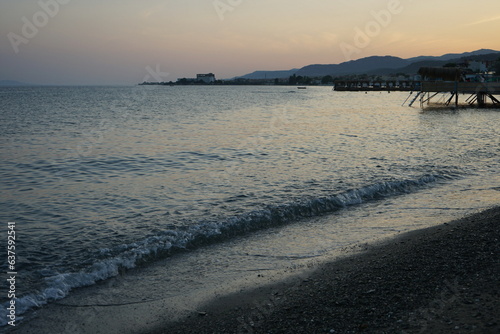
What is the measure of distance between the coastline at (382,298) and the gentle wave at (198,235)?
7.67 feet

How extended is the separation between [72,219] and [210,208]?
11.9 feet

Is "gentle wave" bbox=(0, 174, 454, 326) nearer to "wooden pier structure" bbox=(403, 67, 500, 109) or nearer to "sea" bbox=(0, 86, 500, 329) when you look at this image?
"sea" bbox=(0, 86, 500, 329)

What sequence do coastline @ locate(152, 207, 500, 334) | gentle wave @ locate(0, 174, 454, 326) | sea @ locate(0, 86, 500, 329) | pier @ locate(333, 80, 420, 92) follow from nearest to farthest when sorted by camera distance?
coastline @ locate(152, 207, 500, 334) → gentle wave @ locate(0, 174, 454, 326) → sea @ locate(0, 86, 500, 329) → pier @ locate(333, 80, 420, 92)

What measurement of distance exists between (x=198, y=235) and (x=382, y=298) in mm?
4780

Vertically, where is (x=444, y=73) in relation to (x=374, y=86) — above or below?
above

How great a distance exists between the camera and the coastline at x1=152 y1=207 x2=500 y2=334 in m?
4.66

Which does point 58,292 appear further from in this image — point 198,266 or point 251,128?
point 251,128

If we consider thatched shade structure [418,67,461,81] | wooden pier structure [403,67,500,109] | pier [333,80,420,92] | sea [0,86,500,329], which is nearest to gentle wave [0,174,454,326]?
sea [0,86,500,329]

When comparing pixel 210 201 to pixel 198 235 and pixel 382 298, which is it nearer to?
pixel 198 235

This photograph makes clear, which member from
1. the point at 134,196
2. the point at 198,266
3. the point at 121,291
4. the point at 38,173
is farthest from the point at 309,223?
the point at 38,173

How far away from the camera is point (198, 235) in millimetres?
9062

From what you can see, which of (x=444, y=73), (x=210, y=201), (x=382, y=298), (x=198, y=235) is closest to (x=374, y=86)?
(x=444, y=73)

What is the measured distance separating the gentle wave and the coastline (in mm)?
2339

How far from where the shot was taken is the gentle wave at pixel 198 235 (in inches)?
262
